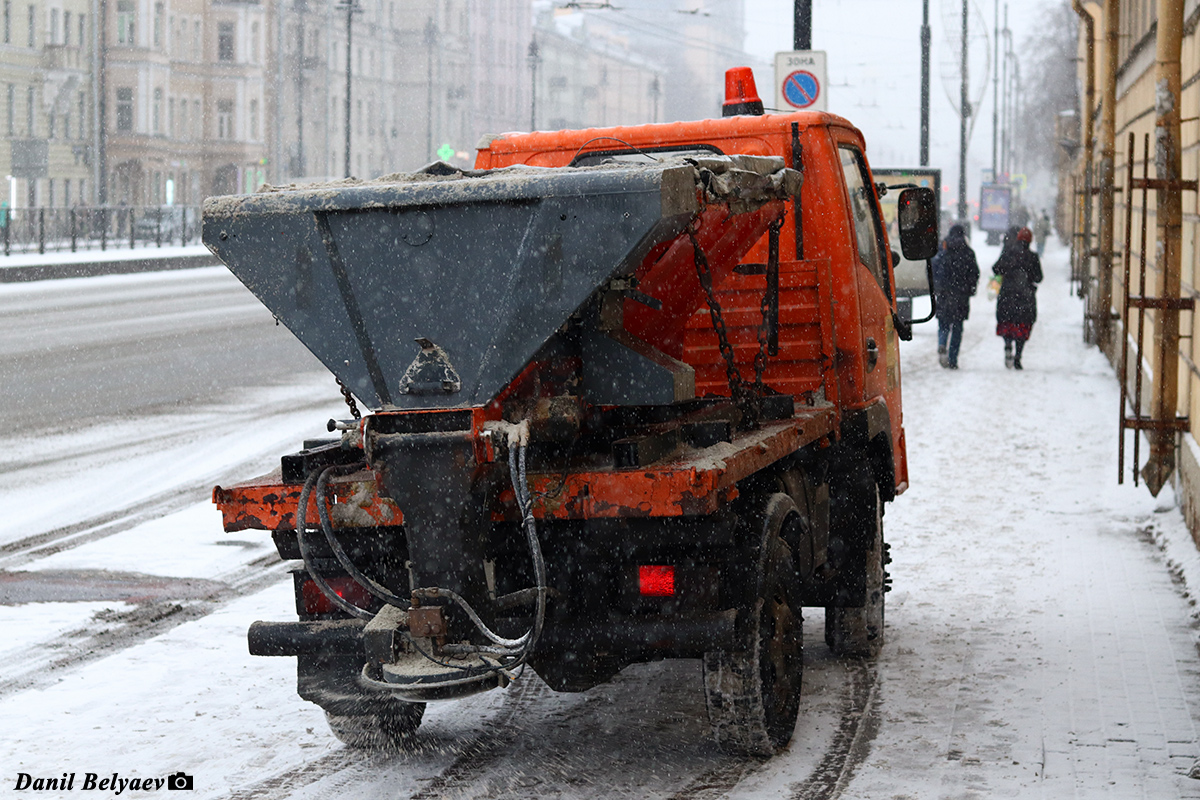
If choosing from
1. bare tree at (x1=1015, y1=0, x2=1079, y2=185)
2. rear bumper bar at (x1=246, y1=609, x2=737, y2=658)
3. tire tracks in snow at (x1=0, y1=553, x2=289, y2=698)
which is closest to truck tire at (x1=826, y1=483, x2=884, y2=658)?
rear bumper bar at (x1=246, y1=609, x2=737, y2=658)

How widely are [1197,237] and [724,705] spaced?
623 centimetres

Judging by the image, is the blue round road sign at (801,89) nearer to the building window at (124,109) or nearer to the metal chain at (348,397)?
the metal chain at (348,397)

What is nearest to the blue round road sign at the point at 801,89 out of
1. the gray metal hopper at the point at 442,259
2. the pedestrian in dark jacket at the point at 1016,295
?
the pedestrian in dark jacket at the point at 1016,295

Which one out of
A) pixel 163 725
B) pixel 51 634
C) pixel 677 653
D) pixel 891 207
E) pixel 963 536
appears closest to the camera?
pixel 677 653

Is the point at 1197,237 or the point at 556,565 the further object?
the point at 1197,237

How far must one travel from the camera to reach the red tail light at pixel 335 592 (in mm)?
5090

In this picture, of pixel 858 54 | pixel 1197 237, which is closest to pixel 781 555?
pixel 1197 237

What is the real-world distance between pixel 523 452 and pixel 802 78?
11.0 metres

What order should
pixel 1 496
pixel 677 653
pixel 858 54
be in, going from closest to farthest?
1. pixel 677 653
2. pixel 1 496
3. pixel 858 54

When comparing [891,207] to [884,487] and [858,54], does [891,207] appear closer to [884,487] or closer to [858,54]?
[884,487]

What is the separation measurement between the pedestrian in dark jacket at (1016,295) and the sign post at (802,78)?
5.56 metres

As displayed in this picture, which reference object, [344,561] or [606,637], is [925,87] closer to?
[606,637]

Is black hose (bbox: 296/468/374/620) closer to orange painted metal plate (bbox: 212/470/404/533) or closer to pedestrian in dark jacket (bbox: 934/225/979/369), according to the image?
orange painted metal plate (bbox: 212/470/404/533)

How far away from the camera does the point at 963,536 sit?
9.63m
